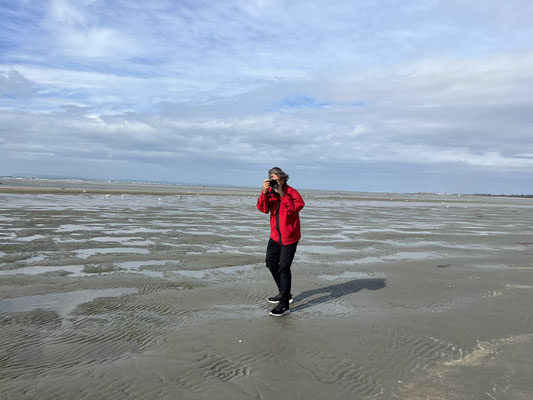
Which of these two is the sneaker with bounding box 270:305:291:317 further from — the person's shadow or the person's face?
the person's face

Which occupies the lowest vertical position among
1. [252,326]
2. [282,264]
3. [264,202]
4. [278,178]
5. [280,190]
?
[252,326]

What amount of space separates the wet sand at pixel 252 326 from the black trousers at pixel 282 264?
420mm

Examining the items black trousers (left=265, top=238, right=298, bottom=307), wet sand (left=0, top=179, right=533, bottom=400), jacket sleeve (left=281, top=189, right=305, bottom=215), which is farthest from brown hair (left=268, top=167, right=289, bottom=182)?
wet sand (left=0, top=179, right=533, bottom=400)

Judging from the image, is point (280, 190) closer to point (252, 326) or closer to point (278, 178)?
point (278, 178)

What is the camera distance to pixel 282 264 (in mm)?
6266

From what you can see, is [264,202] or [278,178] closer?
[278,178]

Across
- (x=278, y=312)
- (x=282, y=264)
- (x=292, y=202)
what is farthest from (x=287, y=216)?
(x=278, y=312)

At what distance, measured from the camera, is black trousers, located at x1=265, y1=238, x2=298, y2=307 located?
6.13 meters

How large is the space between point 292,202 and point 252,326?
198 centimetres

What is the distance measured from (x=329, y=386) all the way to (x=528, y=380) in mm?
2115

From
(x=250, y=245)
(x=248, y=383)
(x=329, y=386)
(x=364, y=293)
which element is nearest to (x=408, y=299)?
(x=364, y=293)

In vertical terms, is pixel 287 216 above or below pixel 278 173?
below

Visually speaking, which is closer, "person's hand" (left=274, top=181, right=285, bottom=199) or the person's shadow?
"person's hand" (left=274, top=181, right=285, bottom=199)

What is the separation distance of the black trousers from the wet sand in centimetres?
42
